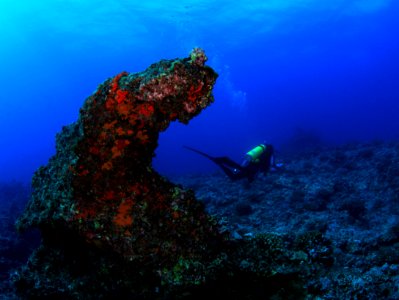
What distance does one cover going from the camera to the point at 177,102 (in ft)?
9.84

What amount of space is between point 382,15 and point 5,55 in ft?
266

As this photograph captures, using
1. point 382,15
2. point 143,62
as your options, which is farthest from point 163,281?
point 143,62

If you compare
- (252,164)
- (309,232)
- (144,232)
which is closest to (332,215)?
(252,164)

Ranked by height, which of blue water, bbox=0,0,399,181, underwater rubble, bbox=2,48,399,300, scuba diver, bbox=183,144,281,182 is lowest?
underwater rubble, bbox=2,48,399,300

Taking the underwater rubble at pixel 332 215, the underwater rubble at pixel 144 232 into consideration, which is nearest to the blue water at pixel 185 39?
the underwater rubble at pixel 332 215

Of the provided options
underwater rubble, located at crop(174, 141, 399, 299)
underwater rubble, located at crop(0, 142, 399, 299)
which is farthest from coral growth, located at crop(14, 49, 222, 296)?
underwater rubble, located at crop(174, 141, 399, 299)

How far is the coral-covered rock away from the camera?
2.94m

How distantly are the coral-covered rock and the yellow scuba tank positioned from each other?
8.31 meters

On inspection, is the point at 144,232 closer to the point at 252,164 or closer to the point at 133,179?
the point at 133,179

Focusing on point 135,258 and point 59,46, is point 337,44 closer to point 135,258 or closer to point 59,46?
point 59,46

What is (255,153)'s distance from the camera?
11.4 metres

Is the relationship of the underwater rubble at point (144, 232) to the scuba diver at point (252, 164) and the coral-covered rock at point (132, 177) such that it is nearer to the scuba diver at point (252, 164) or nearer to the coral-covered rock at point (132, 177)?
the coral-covered rock at point (132, 177)

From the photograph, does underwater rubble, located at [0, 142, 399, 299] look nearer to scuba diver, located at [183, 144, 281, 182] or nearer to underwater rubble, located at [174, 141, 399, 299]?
underwater rubble, located at [174, 141, 399, 299]

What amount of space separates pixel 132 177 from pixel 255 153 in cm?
869
